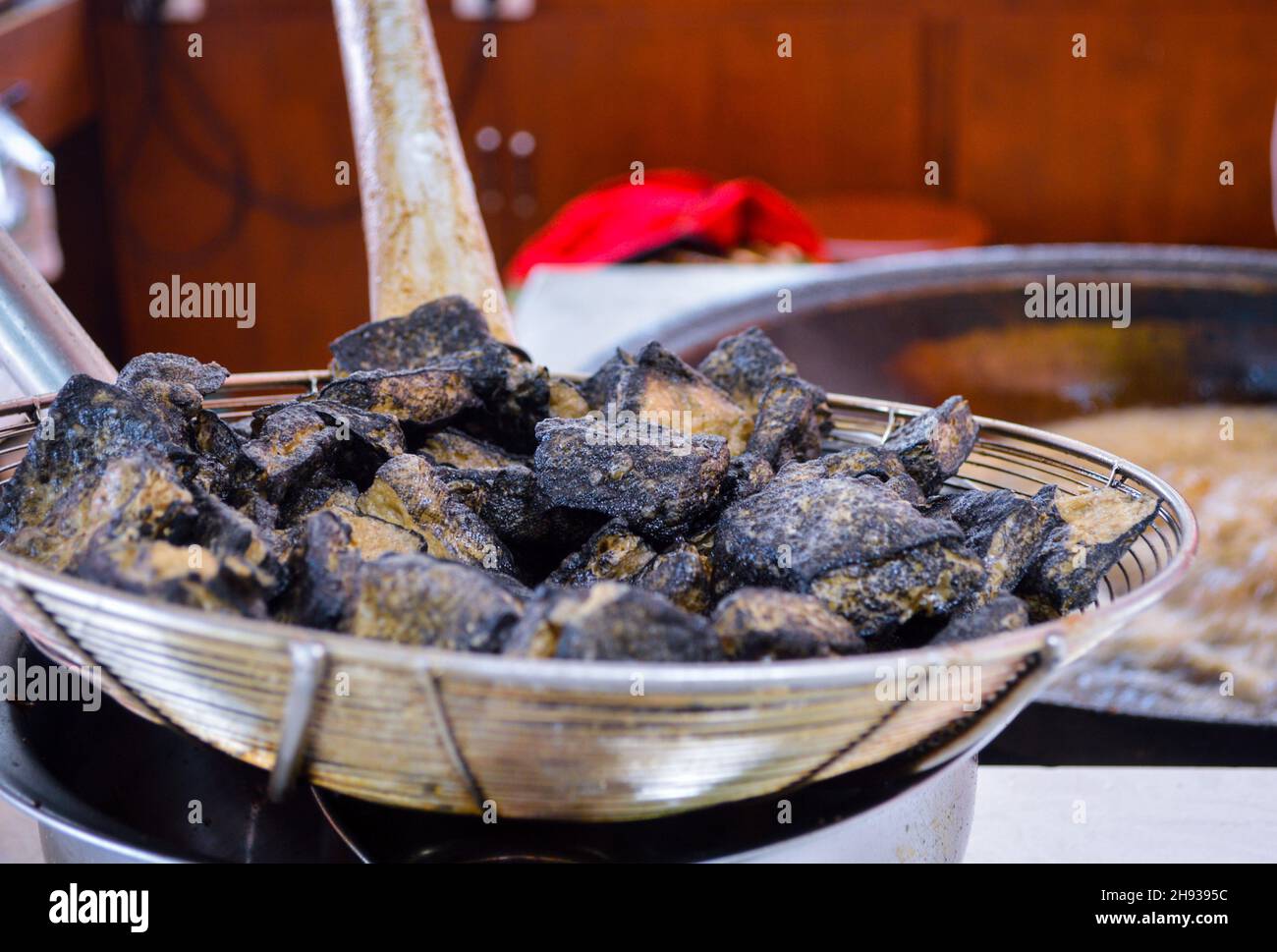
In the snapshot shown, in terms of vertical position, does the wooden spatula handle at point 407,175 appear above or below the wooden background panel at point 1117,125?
below

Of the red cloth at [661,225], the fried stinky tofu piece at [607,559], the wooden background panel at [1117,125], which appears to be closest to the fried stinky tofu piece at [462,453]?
the fried stinky tofu piece at [607,559]

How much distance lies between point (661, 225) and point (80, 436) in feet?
5.67

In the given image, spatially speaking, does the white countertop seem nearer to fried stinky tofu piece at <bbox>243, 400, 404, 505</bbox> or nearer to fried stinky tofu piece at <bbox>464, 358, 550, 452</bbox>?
fried stinky tofu piece at <bbox>243, 400, 404, 505</bbox>

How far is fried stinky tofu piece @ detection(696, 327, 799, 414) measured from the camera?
1001 millimetres

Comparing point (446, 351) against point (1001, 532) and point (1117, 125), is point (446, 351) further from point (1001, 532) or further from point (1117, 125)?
point (1117, 125)

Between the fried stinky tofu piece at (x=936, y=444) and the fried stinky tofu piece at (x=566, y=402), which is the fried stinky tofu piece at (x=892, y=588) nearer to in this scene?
the fried stinky tofu piece at (x=936, y=444)

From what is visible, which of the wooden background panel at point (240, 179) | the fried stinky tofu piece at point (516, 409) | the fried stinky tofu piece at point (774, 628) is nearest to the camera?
the fried stinky tofu piece at point (774, 628)

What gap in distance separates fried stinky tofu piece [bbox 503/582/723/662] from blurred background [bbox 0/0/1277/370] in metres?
2.95

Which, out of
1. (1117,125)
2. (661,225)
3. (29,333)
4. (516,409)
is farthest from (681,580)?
(1117,125)

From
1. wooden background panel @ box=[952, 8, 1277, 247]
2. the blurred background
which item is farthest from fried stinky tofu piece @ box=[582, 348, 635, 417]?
wooden background panel @ box=[952, 8, 1277, 247]

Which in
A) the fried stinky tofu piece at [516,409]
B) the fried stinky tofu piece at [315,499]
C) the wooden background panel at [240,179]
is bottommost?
the fried stinky tofu piece at [315,499]

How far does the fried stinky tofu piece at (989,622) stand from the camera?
2.08 feet

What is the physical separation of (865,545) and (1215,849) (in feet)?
1.33
